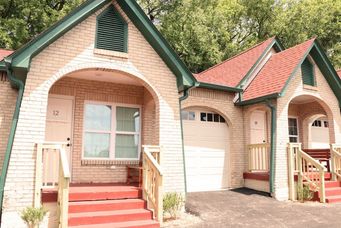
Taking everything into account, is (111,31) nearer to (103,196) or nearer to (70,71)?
(70,71)

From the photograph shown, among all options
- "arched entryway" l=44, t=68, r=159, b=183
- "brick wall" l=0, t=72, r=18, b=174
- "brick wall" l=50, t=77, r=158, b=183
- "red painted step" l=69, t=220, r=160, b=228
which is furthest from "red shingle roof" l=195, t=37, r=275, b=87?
"brick wall" l=0, t=72, r=18, b=174

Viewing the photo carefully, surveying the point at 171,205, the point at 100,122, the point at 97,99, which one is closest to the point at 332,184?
the point at 171,205

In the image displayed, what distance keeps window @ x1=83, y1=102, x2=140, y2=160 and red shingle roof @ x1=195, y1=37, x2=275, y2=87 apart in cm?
379

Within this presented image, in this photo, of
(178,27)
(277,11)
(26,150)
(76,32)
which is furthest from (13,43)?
(277,11)

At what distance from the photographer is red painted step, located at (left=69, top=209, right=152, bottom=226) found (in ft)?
21.5

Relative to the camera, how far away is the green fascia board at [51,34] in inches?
265

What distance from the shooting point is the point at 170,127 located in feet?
27.7

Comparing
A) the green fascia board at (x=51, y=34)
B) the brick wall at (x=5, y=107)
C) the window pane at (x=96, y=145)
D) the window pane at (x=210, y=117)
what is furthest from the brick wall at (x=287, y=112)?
the brick wall at (x=5, y=107)

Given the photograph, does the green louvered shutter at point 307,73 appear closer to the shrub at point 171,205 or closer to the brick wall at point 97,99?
the brick wall at point 97,99

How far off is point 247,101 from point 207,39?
517 inches

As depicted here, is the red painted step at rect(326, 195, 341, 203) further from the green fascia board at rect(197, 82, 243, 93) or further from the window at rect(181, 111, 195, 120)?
the window at rect(181, 111, 195, 120)

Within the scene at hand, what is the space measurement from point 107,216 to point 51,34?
4.33m

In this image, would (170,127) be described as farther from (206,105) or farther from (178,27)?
(178,27)

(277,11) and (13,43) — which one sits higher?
(277,11)
